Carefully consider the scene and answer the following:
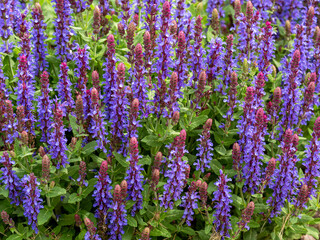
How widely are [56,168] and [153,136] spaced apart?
124cm

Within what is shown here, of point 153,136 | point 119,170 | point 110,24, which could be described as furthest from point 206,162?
point 110,24

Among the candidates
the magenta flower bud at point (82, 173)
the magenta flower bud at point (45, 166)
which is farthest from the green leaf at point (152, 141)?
the magenta flower bud at point (45, 166)

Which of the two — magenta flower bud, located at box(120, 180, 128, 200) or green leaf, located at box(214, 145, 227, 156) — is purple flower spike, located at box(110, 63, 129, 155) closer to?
magenta flower bud, located at box(120, 180, 128, 200)

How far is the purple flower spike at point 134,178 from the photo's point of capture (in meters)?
4.75

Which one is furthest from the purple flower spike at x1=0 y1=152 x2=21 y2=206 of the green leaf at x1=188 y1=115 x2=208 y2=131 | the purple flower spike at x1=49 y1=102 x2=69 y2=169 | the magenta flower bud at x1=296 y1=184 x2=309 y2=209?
the magenta flower bud at x1=296 y1=184 x2=309 y2=209

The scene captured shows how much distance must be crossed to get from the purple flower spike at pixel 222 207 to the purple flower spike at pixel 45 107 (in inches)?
84.1

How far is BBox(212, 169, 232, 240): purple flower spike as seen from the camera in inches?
195

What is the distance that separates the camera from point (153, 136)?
5418mm

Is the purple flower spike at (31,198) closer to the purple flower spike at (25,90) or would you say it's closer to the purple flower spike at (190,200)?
the purple flower spike at (25,90)

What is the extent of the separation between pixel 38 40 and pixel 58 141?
189 cm

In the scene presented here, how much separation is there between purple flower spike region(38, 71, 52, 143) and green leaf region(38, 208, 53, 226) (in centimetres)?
91

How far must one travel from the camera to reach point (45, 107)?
5.18 m

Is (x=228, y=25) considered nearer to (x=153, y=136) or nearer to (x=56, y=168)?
(x=153, y=136)

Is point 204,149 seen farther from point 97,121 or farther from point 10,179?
point 10,179
